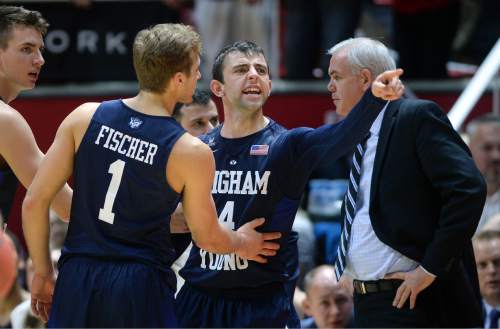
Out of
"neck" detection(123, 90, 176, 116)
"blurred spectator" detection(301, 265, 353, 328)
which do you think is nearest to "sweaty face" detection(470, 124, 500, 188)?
"blurred spectator" detection(301, 265, 353, 328)

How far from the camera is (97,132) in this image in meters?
4.89

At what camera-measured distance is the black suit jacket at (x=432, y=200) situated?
5406 millimetres

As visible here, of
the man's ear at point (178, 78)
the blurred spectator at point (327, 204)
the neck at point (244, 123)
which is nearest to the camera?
the man's ear at point (178, 78)

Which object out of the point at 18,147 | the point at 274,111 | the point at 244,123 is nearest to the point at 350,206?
the point at 244,123

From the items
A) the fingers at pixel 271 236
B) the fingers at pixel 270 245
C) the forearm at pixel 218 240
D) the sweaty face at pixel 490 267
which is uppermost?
the forearm at pixel 218 240

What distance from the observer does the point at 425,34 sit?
10.3 meters

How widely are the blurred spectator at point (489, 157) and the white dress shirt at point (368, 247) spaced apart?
8.67ft

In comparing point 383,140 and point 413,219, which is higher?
point 383,140

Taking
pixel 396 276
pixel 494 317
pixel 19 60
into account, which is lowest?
pixel 494 317

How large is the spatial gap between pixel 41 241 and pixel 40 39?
1.21 meters

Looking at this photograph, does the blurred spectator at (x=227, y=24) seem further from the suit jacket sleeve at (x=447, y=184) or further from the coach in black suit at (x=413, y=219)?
the suit jacket sleeve at (x=447, y=184)

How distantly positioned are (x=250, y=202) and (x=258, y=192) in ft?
0.22

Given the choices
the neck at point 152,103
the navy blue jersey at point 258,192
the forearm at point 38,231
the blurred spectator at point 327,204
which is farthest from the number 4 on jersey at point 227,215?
the blurred spectator at point 327,204

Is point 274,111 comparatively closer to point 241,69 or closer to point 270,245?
point 241,69
